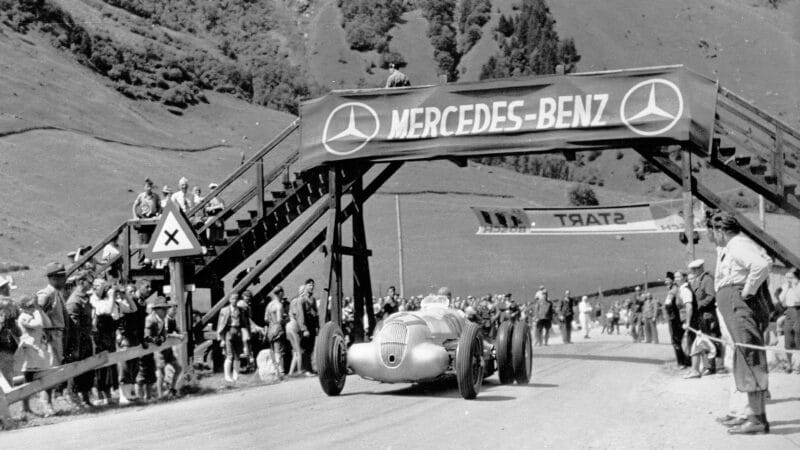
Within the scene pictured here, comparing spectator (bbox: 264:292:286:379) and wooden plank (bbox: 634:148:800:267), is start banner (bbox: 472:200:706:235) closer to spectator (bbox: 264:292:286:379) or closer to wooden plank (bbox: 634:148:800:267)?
wooden plank (bbox: 634:148:800:267)

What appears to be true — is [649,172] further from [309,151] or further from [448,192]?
[309,151]

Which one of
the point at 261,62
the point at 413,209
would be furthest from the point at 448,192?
the point at 261,62

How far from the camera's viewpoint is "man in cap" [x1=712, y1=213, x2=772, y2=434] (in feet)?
33.3

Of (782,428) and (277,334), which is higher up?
(277,334)

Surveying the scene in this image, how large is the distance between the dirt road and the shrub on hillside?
78979 millimetres

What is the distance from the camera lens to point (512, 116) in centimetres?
1998

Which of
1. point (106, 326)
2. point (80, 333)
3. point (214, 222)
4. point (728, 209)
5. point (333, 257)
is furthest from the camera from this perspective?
point (214, 222)

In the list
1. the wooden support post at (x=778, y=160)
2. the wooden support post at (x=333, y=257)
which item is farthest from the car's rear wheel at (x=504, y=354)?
the wooden support post at (x=778, y=160)

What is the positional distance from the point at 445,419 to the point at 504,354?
12.1ft

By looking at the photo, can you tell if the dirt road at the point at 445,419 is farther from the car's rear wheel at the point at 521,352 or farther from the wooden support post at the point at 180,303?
the wooden support post at the point at 180,303

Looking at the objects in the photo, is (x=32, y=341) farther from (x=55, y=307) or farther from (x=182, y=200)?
(x=182, y=200)

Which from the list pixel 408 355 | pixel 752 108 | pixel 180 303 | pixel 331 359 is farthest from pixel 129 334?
pixel 752 108

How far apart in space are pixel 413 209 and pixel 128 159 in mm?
20407

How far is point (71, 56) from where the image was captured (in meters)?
94.1
